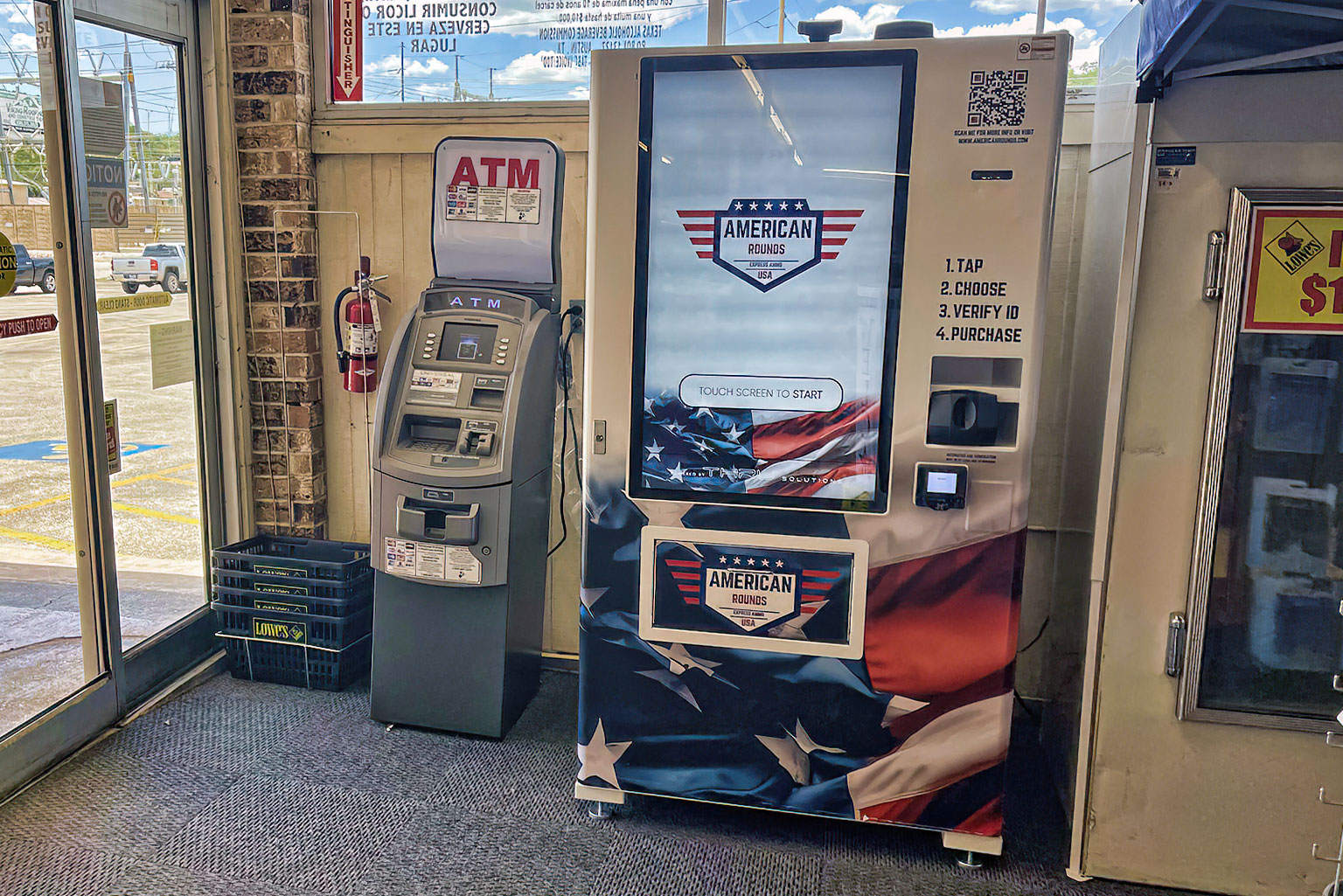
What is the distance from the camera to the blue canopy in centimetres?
163

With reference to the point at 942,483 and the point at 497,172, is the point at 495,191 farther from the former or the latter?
the point at 942,483

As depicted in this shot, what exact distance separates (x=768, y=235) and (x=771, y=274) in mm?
94

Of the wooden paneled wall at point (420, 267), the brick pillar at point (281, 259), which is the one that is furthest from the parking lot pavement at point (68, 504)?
the wooden paneled wall at point (420, 267)

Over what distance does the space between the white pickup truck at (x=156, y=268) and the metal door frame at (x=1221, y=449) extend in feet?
10.7

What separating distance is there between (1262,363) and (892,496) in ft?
2.94

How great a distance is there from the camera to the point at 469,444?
285 cm

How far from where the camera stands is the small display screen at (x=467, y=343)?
9.50 ft

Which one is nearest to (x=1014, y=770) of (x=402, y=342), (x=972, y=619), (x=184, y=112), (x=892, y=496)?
(x=972, y=619)

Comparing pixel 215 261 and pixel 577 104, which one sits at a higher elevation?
pixel 577 104

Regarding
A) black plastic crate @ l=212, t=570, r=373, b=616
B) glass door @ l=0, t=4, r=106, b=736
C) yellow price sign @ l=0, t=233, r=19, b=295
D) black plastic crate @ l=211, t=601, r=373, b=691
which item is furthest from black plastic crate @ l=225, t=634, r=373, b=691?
yellow price sign @ l=0, t=233, r=19, b=295

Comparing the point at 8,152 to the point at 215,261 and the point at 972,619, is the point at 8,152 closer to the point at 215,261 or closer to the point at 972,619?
the point at 215,261

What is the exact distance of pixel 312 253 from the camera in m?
3.52

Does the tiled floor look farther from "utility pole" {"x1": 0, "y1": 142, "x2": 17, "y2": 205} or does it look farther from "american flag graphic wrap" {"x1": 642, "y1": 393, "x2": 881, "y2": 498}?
"utility pole" {"x1": 0, "y1": 142, "x2": 17, "y2": 205}

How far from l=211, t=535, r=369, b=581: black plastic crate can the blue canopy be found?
2788 millimetres
